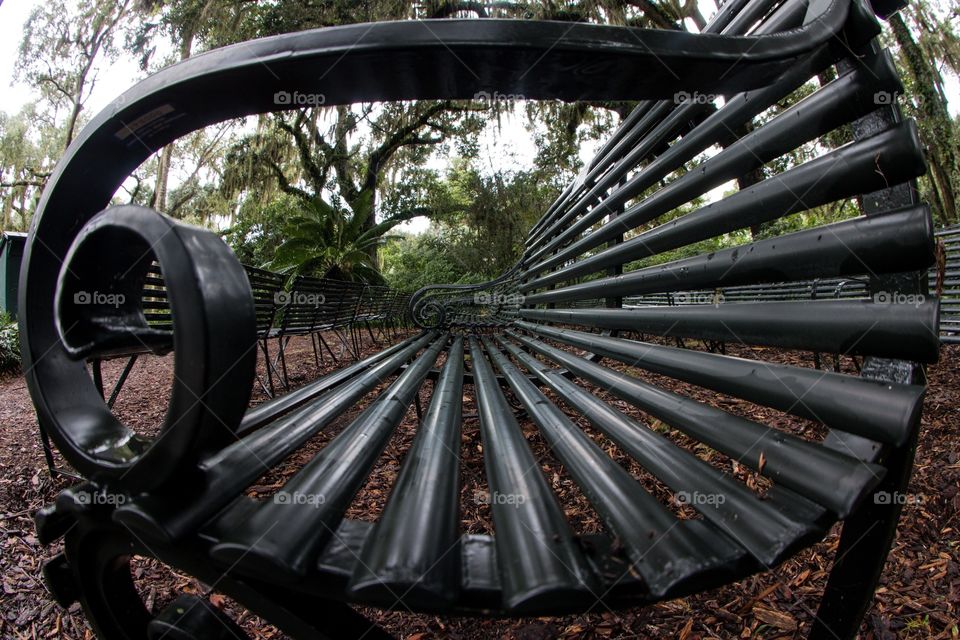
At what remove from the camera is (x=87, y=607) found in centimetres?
49

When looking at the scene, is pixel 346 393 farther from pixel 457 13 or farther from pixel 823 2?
pixel 457 13

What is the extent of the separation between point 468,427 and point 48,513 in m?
1.61

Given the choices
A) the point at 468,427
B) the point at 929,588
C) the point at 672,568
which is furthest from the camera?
the point at 468,427

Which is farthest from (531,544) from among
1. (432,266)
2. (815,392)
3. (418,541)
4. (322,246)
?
(432,266)

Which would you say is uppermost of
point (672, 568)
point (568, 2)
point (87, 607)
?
point (568, 2)

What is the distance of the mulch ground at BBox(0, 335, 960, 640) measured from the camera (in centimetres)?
93

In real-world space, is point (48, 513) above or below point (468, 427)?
above

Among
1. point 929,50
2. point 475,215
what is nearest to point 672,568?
point 929,50

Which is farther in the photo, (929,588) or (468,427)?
(468,427)

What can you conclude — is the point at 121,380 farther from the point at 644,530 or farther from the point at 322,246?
the point at 322,246

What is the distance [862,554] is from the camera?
0.45m

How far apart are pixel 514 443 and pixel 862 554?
408 mm

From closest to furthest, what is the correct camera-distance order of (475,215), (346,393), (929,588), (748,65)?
1. (748,65)
2. (346,393)
3. (929,588)
4. (475,215)

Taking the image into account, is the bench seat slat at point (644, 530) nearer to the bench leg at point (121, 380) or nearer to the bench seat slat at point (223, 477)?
the bench seat slat at point (223, 477)
